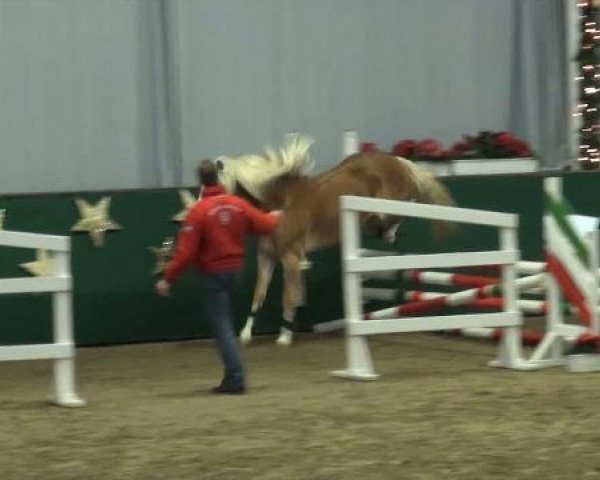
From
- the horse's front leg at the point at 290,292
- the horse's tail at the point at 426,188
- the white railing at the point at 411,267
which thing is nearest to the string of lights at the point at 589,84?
the horse's tail at the point at 426,188

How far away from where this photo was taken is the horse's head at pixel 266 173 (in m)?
12.8

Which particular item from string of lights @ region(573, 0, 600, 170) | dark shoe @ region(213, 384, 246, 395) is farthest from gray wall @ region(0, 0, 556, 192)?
dark shoe @ region(213, 384, 246, 395)

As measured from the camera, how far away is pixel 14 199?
12.6m

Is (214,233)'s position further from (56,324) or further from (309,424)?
(309,424)

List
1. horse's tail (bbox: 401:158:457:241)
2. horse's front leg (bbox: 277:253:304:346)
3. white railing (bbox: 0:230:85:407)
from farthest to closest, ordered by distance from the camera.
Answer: horse's tail (bbox: 401:158:457:241), horse's front leg (bbox: 277:253:304:346), white railing (bbox: 0:230:85:407)

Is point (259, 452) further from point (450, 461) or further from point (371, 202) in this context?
point (371, 202)

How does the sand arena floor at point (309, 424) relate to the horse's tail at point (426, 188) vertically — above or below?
below

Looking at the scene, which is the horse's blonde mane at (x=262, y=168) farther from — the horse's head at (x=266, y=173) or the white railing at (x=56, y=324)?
the white railing at (x=56, y=324)

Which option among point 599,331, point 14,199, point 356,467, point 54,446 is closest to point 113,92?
point 14,199

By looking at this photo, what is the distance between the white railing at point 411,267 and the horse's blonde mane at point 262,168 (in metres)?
2.46

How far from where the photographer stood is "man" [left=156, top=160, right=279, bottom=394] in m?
9.54

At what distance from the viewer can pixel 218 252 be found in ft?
31.5

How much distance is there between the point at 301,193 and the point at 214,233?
10.5 ft

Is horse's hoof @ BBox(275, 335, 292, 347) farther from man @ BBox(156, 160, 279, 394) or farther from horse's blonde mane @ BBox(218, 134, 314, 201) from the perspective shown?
man @ BBox(156, 160, 279, 394)
